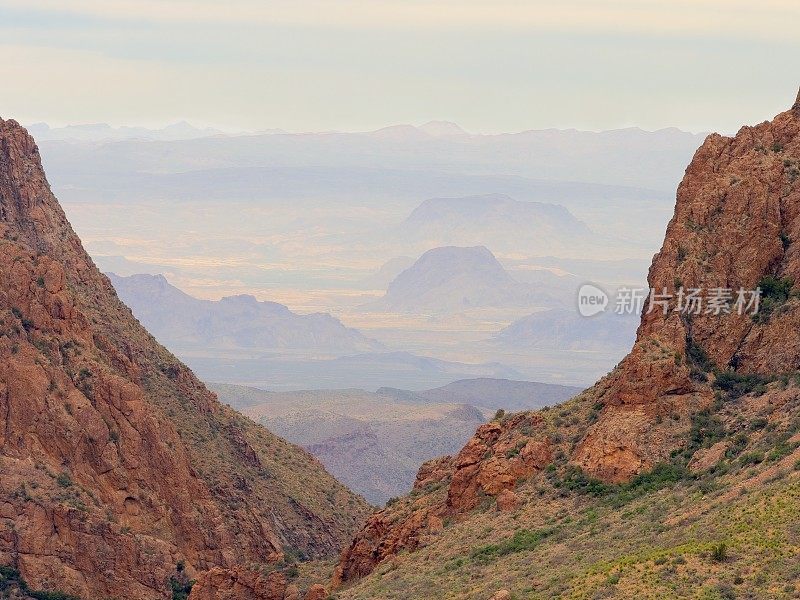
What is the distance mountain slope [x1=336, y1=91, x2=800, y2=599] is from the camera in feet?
263

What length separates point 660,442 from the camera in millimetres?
88062

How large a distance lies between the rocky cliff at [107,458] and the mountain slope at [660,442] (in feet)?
45.0

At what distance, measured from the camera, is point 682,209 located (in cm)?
9544

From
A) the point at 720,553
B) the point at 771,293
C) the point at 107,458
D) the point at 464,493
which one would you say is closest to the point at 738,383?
the point at 771,293

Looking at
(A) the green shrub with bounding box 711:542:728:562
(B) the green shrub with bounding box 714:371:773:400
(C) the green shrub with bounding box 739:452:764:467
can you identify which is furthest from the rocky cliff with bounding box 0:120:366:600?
(A) the green shrub with bounding box 711:542:728:562

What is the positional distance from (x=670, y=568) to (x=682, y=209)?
30.2 metres

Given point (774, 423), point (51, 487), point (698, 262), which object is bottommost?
point (51, 487)

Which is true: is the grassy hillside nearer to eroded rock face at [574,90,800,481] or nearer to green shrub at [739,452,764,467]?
green shrub at [739,452,764,467]

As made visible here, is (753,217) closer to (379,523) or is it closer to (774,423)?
(774,423)

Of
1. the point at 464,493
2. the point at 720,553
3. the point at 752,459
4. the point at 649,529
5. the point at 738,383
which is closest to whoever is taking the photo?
the point at 720,553

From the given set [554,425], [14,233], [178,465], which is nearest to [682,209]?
[554,425]

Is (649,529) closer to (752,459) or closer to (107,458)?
(752,459)

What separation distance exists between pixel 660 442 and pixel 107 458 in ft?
150

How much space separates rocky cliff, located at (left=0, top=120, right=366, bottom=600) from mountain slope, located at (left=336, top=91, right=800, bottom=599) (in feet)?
45.0
